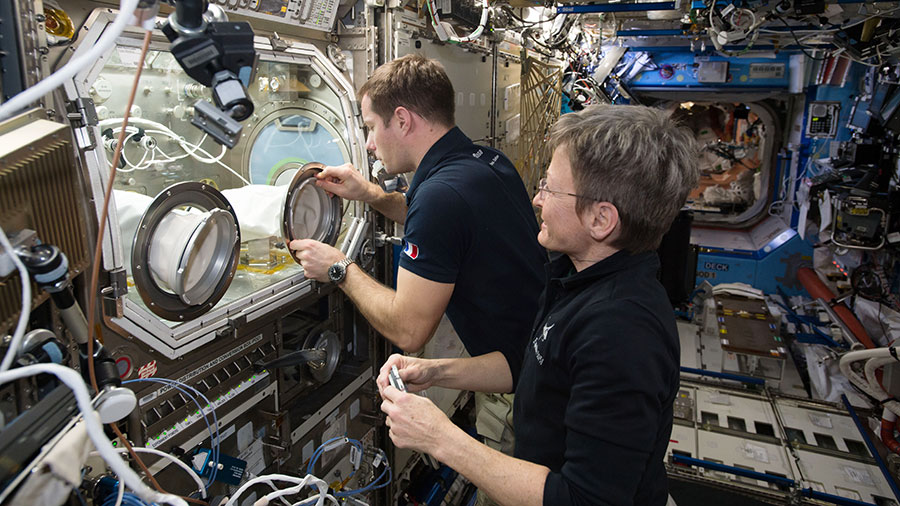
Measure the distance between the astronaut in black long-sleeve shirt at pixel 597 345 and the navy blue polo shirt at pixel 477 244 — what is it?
0.52m

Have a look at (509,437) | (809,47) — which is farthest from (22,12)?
(809,47)

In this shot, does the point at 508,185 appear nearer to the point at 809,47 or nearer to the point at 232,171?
the point at 232,171

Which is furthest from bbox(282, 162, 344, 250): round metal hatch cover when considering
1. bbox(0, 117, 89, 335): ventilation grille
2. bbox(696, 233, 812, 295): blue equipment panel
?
bbox(696, 233, 812, 295): blue equipment panel

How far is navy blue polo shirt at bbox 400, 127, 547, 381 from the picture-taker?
215cm

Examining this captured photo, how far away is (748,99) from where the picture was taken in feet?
27.3

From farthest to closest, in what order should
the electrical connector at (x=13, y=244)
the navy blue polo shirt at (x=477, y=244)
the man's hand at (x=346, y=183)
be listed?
the man's hand at (x=346, y=183), the navy blue polo shirt at (x=477, y=244), the electrical connector at (x=13, y=244)

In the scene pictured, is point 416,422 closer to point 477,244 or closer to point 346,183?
point 477,244

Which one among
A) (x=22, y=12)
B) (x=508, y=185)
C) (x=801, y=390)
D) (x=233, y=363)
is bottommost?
(x=801, y=390)

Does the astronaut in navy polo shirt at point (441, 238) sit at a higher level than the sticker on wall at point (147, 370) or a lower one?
higher

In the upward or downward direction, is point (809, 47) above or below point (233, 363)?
above

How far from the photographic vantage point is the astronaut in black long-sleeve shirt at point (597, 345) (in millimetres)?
1359

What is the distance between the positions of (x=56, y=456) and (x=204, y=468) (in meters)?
1.26

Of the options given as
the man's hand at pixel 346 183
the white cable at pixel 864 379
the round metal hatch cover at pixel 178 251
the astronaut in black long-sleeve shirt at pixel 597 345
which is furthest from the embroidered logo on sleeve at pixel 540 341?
the white cable at pixel 864 379

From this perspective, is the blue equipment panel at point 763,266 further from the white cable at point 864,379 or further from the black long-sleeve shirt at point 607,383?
the black long-sleeve shirt at point 607,383
